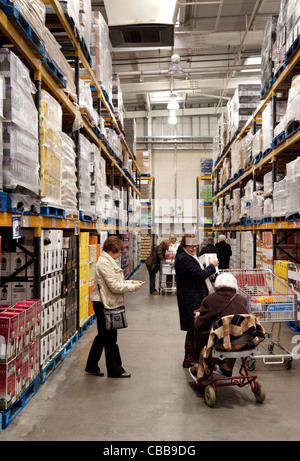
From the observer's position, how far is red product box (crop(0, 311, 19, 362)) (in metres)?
3.25

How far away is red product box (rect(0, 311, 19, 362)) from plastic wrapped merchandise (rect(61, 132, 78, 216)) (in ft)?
6.93

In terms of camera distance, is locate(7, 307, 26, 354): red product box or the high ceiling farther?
the high ceiling

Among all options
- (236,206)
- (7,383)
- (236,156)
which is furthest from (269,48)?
(7,383)

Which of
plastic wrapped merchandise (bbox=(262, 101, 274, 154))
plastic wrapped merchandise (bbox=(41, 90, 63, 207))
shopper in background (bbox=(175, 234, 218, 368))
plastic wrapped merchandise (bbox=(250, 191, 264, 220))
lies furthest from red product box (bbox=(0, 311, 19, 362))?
plastic wrapped merchandise (bbox=(250, 191, 264, 220))

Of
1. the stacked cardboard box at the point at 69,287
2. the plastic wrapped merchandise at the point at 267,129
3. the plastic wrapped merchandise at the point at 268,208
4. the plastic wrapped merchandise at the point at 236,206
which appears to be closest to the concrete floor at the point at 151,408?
the stacked cardboard box at the point at 69,287

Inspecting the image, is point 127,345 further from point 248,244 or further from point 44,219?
point 248,244

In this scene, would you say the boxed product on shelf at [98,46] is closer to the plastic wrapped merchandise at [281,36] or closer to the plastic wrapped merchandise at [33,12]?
the plastic wrapped merchandise at [281,36]

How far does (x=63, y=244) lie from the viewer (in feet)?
18.1

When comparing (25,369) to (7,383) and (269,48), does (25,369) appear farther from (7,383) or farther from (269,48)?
(269,48)

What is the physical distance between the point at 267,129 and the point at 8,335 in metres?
6.46

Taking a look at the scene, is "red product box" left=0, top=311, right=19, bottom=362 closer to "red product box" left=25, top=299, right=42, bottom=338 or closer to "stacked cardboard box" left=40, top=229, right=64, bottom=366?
"red product box" left=25, top=299, right=42, bottom=338

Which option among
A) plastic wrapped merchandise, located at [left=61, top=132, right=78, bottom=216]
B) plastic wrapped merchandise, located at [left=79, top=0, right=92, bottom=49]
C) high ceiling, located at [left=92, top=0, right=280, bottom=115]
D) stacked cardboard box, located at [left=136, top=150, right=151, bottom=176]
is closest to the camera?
plastic wrapped merchandise, located at [left=61, top=132, right=78, bottom=216]
